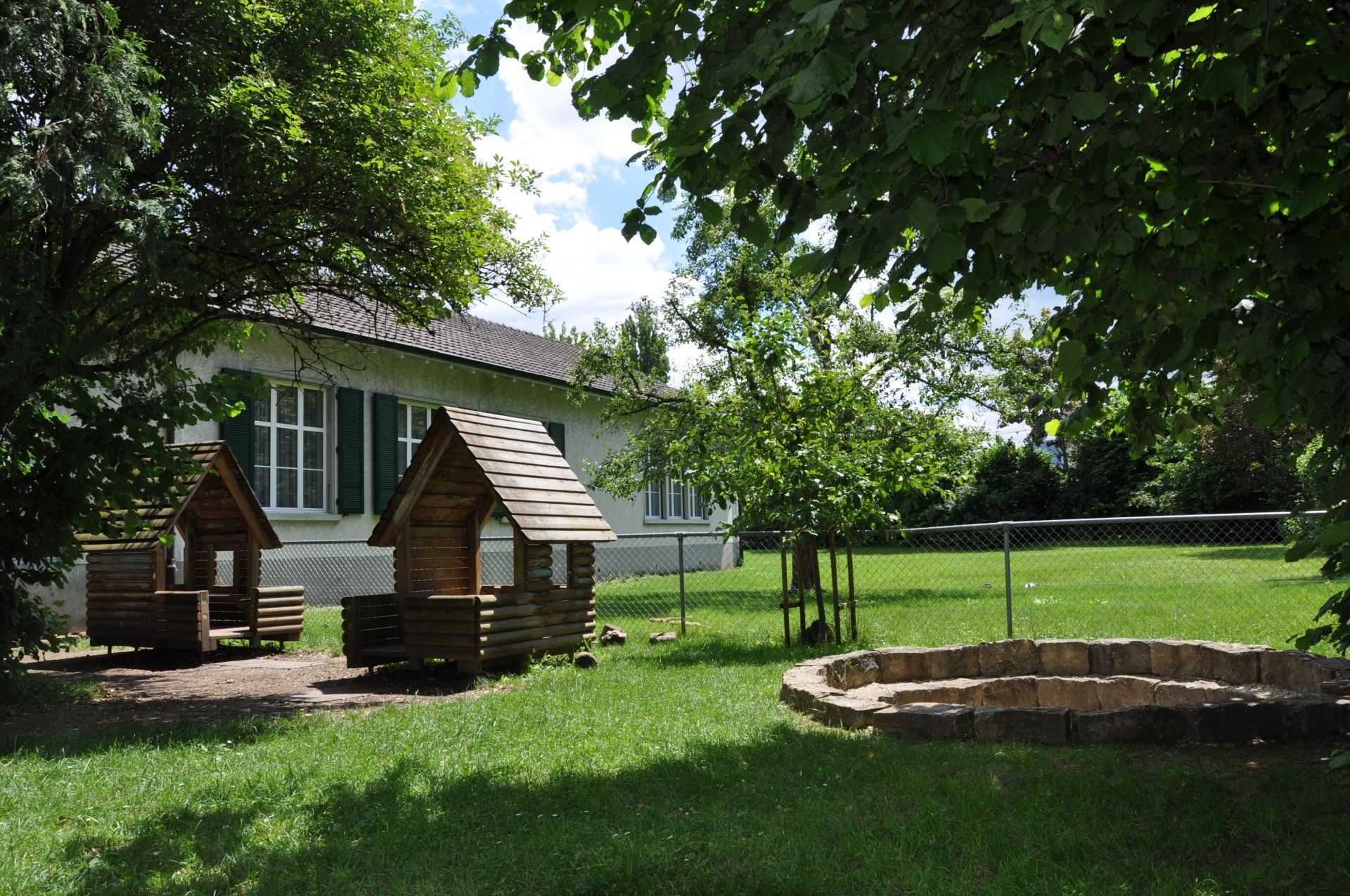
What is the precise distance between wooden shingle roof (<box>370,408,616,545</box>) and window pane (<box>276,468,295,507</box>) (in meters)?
6.73

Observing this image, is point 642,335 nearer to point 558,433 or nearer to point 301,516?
point 558,433

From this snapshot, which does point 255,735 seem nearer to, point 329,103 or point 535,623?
point 535,623

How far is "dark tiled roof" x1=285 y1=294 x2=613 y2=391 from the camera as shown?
17359 mm

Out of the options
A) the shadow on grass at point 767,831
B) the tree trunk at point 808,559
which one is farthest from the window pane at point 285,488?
the shadow on grass at point 767,831

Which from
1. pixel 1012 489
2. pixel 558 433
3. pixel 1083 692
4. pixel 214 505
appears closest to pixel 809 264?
pixel 1083 692

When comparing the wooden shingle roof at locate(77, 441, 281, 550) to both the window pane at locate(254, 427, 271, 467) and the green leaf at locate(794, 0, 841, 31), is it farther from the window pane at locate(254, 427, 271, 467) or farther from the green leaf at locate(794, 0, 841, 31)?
the green leaf at locate(794, 0, 841, 31)

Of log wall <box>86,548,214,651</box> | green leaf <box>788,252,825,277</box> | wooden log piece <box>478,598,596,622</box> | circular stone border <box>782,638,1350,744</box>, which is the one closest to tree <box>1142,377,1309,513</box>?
circular stone border <box>782,638,1350,744</box>

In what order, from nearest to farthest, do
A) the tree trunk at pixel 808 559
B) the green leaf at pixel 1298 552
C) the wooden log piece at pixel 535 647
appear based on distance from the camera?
1. the green leaf at pixel 1298 552
2. the wooden log piece at pixel 535 647
3. the tree trunk at pixel 808 559

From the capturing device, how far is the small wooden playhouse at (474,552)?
984 cm

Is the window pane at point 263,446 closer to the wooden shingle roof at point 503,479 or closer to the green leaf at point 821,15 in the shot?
the wooden shingle roof at point 503,479

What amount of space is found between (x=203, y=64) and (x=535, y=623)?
6.01 m

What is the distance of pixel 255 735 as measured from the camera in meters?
7.02

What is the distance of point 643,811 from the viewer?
4.85m

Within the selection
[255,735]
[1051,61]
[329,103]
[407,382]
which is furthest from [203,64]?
[407,382]
